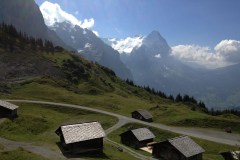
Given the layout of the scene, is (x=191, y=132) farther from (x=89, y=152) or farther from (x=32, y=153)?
(x=32, y=153)

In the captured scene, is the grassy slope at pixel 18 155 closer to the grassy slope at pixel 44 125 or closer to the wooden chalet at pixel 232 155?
the grassy slope at pixel 44 125

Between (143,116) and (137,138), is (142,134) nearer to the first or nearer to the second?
(137,138)

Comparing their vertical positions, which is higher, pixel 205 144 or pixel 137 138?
pixel 137 138

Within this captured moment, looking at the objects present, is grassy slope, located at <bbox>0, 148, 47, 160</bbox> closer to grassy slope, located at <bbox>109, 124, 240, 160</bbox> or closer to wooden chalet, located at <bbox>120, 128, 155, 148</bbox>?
grassy slope, located at <bbox>109, 124, 240, 160</bbox>

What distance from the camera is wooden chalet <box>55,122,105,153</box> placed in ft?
260

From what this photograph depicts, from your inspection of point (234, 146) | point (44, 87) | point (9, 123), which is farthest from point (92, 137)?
point (44, 87)

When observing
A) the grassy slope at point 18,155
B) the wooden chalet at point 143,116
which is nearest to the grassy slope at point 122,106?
the wooden chalet at point 143,116

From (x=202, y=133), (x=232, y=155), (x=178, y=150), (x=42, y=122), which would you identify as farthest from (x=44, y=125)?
(x=232, y=155)

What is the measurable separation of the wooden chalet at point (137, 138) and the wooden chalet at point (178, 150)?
10432 millimetres

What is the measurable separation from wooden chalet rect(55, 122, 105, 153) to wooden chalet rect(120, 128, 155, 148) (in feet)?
67.6

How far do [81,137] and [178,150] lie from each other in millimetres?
24841

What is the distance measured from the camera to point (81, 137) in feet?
266

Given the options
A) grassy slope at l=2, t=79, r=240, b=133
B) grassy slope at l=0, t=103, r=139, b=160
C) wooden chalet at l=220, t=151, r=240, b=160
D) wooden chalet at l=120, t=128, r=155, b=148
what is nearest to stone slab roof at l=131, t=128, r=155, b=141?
wooden chalet at l=120, t=128, r=155, b=148

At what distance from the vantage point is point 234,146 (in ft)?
342
